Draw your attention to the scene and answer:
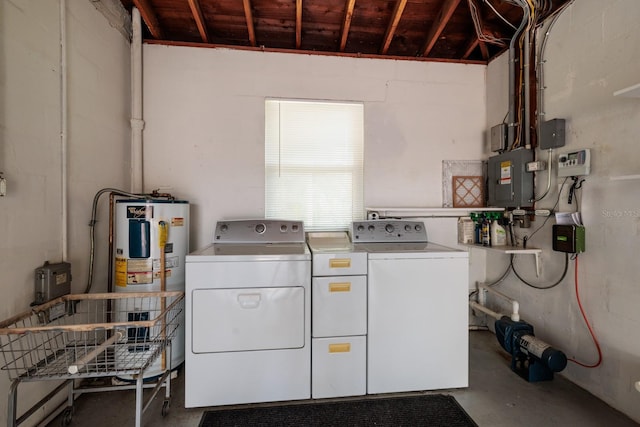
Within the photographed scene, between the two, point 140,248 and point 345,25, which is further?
point 345,25

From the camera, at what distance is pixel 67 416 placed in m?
1.54

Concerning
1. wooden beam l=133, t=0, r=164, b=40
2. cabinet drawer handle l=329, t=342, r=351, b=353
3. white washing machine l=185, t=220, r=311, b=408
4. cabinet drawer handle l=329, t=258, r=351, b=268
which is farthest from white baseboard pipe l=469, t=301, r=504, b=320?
wooden beam l=133, t=0, r=164, b=40

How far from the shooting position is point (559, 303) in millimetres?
2041

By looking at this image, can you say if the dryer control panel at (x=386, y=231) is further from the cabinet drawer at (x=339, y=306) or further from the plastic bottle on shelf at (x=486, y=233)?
Answer: the plastic bottle on shelf at (x=486, y=233)

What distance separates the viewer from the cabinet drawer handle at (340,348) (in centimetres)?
173

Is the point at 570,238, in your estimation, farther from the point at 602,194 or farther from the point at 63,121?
the point at 63,121

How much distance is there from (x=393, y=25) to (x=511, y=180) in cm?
165

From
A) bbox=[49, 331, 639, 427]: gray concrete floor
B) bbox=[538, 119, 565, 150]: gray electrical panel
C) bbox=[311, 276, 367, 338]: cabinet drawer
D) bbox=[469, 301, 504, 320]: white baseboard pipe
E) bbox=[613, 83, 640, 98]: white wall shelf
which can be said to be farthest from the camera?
bbox=[469, 301, 504, 320]: white baseboard pipe

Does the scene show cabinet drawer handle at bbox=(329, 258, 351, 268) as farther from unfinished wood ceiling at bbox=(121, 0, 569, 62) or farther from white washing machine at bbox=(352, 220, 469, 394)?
unfinished wood ceiling at bbox=(121, 0, 569, 62)

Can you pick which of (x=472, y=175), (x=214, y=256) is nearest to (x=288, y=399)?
(x=214, y=256)

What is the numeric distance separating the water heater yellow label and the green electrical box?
296 centimetres

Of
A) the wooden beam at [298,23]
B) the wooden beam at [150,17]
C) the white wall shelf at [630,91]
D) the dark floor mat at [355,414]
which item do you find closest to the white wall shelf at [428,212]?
the white wall shelf at [630,91]

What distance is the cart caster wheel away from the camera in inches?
60.0

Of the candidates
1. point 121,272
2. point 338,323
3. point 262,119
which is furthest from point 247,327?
point 262,119
